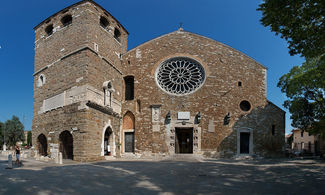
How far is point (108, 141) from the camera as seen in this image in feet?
46.3

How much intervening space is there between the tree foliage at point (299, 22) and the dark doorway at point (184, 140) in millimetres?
9500

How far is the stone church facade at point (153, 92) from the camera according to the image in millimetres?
12844

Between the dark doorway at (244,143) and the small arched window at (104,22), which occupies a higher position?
the small arched window at (104,22)

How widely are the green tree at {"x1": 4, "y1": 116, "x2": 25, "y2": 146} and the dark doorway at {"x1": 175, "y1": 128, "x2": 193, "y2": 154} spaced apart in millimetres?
36487

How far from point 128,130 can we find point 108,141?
1.89 m

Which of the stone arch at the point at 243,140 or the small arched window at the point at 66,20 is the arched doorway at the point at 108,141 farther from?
the stone arch at the point at 243,140

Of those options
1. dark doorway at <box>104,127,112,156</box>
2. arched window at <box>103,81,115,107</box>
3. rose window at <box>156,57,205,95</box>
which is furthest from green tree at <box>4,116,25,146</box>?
rose window at <box>156,57,205,95</box>

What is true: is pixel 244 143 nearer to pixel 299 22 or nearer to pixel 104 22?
pixel 299 22

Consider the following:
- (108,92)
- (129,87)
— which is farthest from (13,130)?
(108,92)

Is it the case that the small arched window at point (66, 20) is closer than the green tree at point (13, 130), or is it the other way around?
the small arched window at point (66, 20)

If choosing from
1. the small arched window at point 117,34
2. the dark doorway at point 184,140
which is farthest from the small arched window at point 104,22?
the dark doorway at point 184,140

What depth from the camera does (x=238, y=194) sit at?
5219 millimetres

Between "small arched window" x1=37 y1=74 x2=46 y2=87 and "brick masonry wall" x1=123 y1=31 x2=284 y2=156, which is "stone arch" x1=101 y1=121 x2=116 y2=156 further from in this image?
"small arched window" x1=37 y1=74 x2=46 y2=87

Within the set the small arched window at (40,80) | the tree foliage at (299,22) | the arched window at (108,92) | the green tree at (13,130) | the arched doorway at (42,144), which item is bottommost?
the green tree at (13,130)
